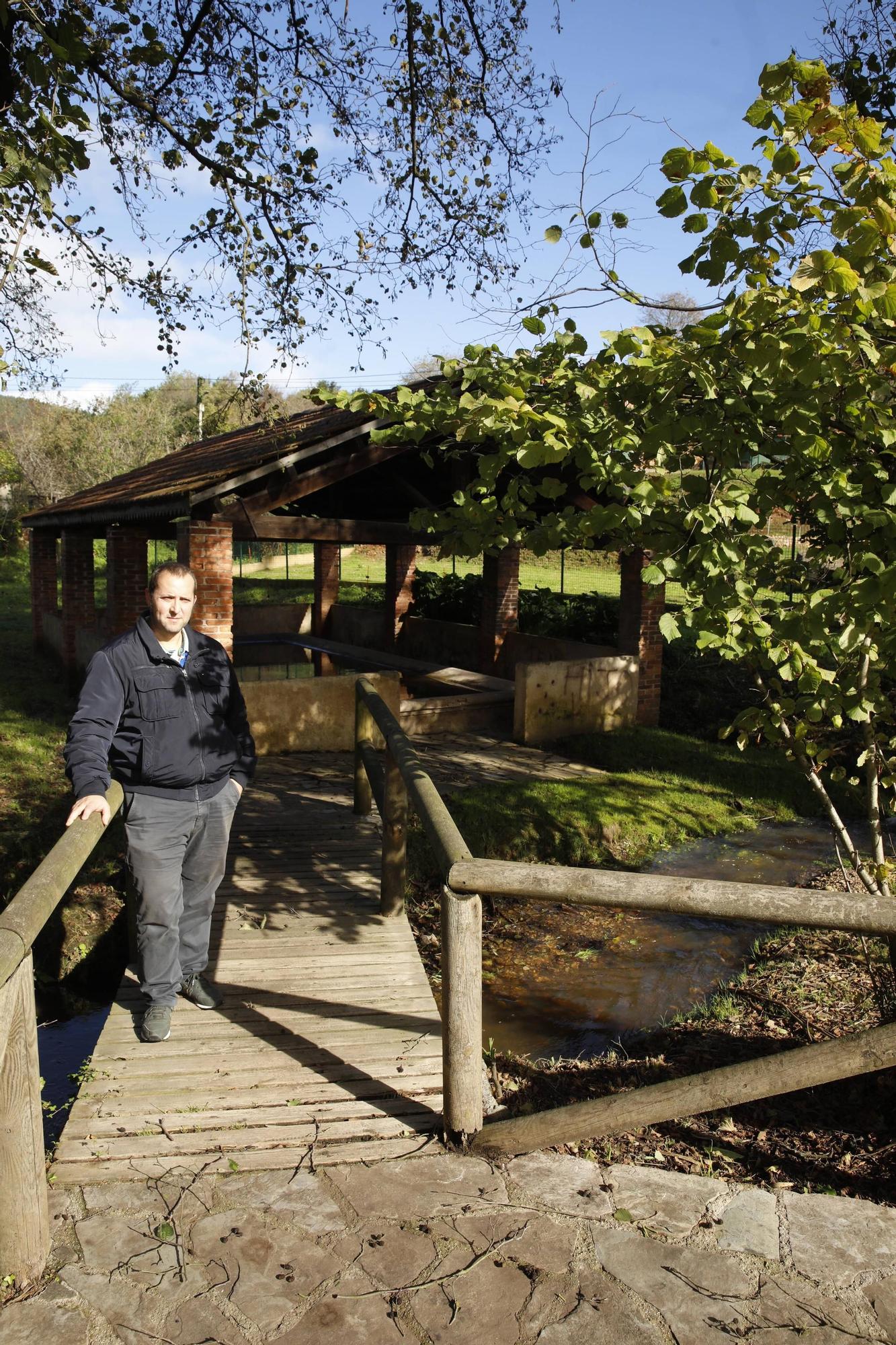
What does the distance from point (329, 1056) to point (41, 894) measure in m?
1.55

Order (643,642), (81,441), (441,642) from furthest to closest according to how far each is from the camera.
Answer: (81,441) → (441,642) → (643,642)

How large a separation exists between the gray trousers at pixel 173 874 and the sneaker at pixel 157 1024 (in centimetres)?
3

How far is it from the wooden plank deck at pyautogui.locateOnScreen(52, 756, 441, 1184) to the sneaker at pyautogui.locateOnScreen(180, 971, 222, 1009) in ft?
0.12

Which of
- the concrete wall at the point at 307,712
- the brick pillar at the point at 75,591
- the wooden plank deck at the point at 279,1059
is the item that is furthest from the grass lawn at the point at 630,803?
the brick pillar at the point at 75,591

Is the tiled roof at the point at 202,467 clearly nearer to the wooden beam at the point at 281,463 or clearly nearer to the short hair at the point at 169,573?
the wooden beam at the point at 281,463

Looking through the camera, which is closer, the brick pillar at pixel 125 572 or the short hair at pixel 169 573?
the short hair at pixel 169 573

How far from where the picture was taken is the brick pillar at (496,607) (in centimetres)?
1503

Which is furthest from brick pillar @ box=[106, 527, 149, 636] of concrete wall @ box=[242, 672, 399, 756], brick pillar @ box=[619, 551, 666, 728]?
brick pillar @ box=[619, 551, 666, 728]

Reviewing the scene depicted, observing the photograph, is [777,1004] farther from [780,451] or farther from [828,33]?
[828,33]

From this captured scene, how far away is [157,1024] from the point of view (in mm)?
3830

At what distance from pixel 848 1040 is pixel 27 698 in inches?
521

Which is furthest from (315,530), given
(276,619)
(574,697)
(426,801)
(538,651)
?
(276,619)

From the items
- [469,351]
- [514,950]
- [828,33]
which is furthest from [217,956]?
[828,33]

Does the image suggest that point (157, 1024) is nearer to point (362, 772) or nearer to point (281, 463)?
point (362, 772)
